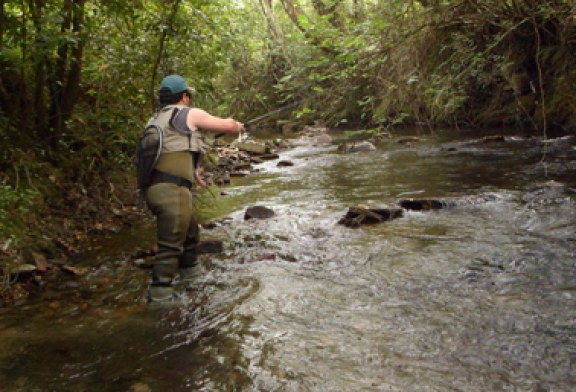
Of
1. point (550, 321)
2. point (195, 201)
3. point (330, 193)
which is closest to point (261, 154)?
point (330, 193)

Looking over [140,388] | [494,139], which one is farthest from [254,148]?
[140,388]

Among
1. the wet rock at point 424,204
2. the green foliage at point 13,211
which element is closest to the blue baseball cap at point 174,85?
the green foliage at point 13,211

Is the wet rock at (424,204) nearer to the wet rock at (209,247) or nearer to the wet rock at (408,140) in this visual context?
the wet rock at (209,247)

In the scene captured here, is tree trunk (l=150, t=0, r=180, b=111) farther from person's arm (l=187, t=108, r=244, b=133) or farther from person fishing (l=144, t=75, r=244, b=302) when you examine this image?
person's arm (l=187, t=108, r=244, b=133)

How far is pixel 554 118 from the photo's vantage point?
43.9 feet

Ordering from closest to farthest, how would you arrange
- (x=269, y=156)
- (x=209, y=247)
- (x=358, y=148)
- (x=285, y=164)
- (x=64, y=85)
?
(x=209, y=247), (x=64, y=85), (x=285, y=164), (x=358, y=148), (x=269, y=156)

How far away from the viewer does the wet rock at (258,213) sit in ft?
24.8

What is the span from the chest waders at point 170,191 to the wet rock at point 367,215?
2.78 m

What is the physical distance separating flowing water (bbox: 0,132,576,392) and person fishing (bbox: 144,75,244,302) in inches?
13.1

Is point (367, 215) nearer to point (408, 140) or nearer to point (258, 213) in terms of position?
point (258, 213)

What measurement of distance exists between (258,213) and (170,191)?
10.4 feet

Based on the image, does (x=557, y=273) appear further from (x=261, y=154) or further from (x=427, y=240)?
(x=261, y=154)

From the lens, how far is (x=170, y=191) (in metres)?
4.52

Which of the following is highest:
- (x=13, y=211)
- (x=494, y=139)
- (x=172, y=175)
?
(x=172, y=175)
